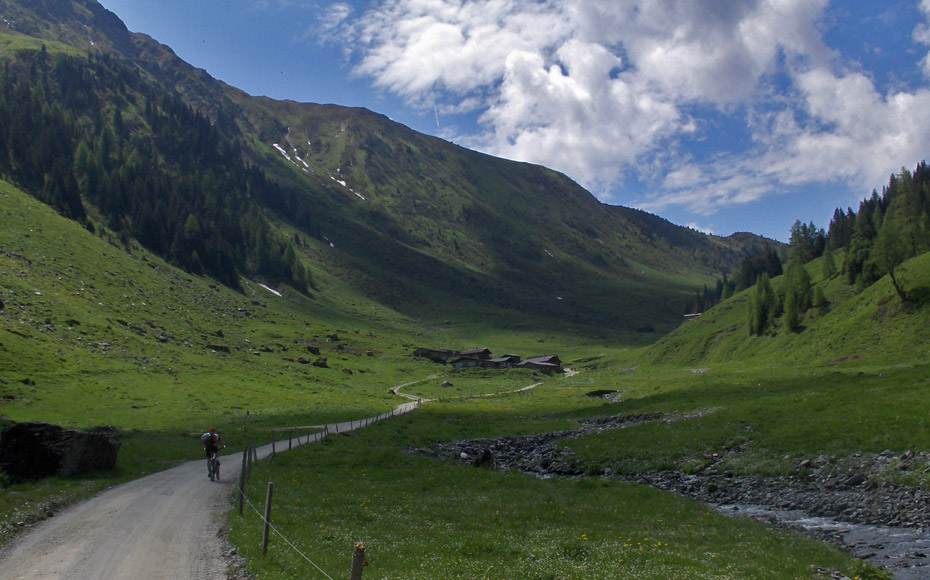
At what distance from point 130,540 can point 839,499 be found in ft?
100

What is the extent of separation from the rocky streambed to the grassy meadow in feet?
4.73

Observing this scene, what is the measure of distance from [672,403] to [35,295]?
311 ft

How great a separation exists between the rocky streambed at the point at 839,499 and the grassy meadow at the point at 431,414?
4.73ft

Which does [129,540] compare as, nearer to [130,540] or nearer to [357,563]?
[130,540]

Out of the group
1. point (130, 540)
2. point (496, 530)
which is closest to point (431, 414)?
point (496, 530)

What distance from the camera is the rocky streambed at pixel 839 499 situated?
20.9m

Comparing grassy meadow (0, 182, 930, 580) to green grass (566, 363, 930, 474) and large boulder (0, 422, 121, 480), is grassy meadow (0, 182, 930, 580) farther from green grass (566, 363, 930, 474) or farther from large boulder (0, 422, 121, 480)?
large boulder (0, 422, 121, 480)

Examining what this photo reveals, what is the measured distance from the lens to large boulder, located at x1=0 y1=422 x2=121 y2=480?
27.5m

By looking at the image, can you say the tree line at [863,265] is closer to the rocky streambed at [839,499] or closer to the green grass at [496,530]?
the rocky streambed at [839,499]

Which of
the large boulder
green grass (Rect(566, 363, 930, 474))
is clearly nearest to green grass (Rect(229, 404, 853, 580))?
green grass (Rect(566, 363, 930, 474))

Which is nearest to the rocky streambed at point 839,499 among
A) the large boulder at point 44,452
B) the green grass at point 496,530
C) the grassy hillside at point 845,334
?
the green grass at point 496,530

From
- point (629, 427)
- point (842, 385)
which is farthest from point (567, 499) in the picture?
point (842, 385)

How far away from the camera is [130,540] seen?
59.7ft

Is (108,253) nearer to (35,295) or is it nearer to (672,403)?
(35,295)
